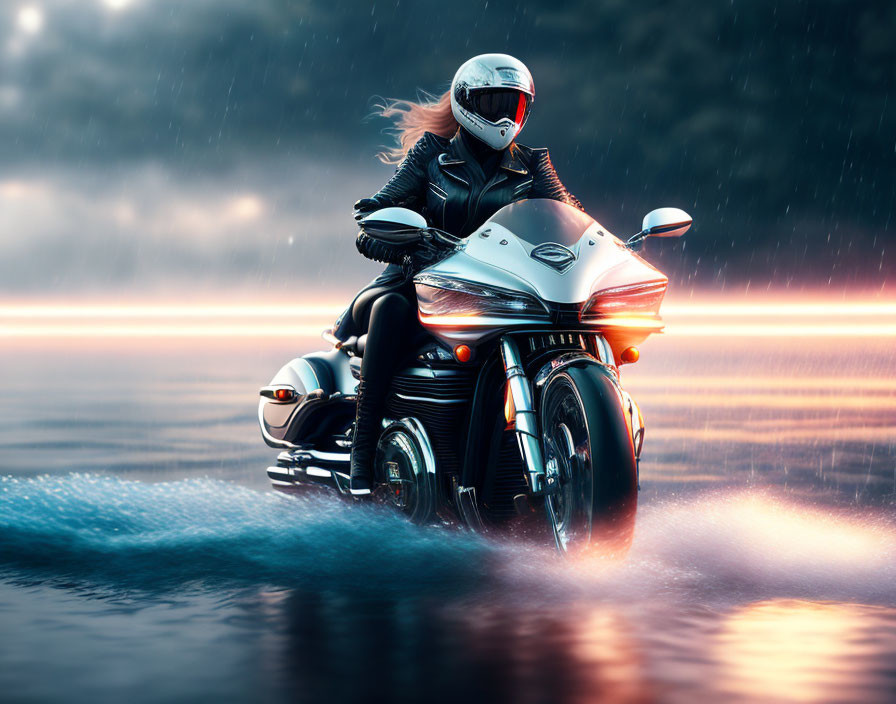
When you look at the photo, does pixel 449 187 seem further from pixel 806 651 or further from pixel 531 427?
pixel 806 651

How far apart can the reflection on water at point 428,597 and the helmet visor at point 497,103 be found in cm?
201

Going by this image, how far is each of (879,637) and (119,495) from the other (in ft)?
15.9

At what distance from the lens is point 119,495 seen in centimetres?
761

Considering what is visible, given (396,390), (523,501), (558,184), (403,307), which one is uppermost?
(558,184)

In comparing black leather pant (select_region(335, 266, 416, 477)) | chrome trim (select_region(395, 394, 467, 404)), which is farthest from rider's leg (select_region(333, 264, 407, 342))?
chrome trim (select_region(395, 394, 467, 404))

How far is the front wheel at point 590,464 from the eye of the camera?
15.6 feet

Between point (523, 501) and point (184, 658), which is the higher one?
point (523, 501)

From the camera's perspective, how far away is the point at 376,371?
6211 mm

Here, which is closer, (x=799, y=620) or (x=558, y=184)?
(x=799, y=620)

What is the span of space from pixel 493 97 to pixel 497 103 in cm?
4

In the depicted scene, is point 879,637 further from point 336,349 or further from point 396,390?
point 336,349

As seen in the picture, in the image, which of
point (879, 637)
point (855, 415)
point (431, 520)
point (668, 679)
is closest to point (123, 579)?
point (431, 520)

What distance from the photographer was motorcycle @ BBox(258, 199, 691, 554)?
4.86 meters

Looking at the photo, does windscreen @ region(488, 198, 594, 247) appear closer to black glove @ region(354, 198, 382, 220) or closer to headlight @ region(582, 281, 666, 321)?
headlight @ region(582, 281, 666, 321)
